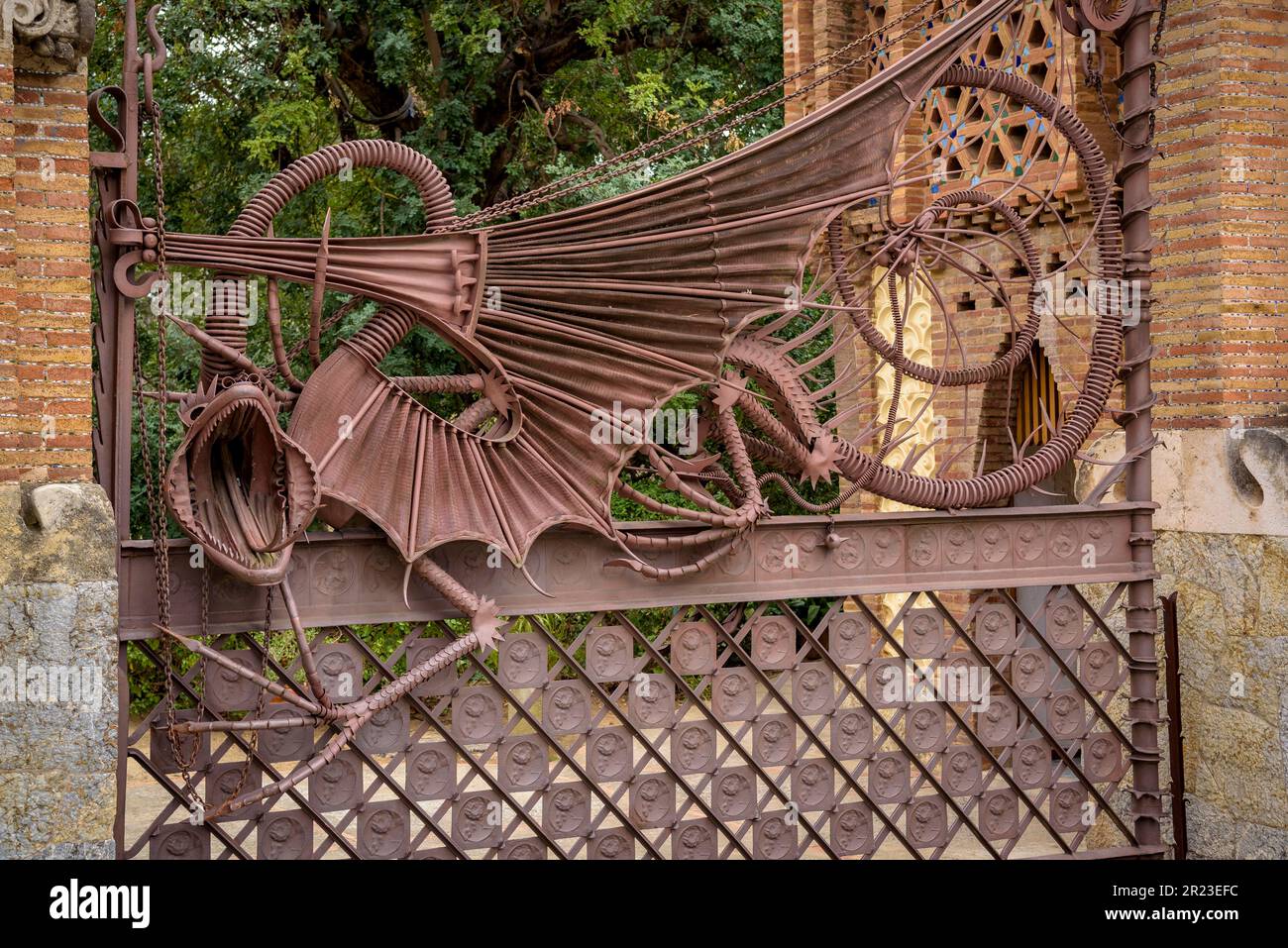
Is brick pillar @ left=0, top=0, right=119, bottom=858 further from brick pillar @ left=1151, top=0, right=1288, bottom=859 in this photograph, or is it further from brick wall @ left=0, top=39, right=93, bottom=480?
brick pillar @ left=1151, top=0, right=1288, bottom=859

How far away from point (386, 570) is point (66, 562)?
104 cm

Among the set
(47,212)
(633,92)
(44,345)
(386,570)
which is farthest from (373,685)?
(633,92)

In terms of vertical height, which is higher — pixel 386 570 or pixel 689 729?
pixel 386 570

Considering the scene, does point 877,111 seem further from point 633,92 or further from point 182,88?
point 182,88

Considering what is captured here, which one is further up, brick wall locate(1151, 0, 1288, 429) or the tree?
the tree

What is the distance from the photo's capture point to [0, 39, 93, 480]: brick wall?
4.05 metres

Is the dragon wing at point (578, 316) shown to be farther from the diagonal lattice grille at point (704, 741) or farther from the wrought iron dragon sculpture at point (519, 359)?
the diagonal lattice grille at point (704, 741)

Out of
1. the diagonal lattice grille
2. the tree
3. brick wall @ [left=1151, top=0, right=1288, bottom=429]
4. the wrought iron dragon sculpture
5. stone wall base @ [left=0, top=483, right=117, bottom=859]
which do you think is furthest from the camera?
the tree

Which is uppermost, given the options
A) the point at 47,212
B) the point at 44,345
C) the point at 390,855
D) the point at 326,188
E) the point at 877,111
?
the point at 326,188

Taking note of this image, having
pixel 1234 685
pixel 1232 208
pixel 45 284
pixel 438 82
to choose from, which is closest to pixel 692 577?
pixel 45 284

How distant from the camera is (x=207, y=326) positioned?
439 centimetres

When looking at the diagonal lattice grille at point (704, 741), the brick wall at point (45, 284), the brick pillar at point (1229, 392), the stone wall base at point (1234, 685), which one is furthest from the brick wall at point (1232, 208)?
A: the brick wall at point (45, 284)

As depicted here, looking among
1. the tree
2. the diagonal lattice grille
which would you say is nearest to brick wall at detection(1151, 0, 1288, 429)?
the diagonal lattice grille

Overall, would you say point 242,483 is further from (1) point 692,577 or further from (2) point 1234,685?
(2) point 1234,685
